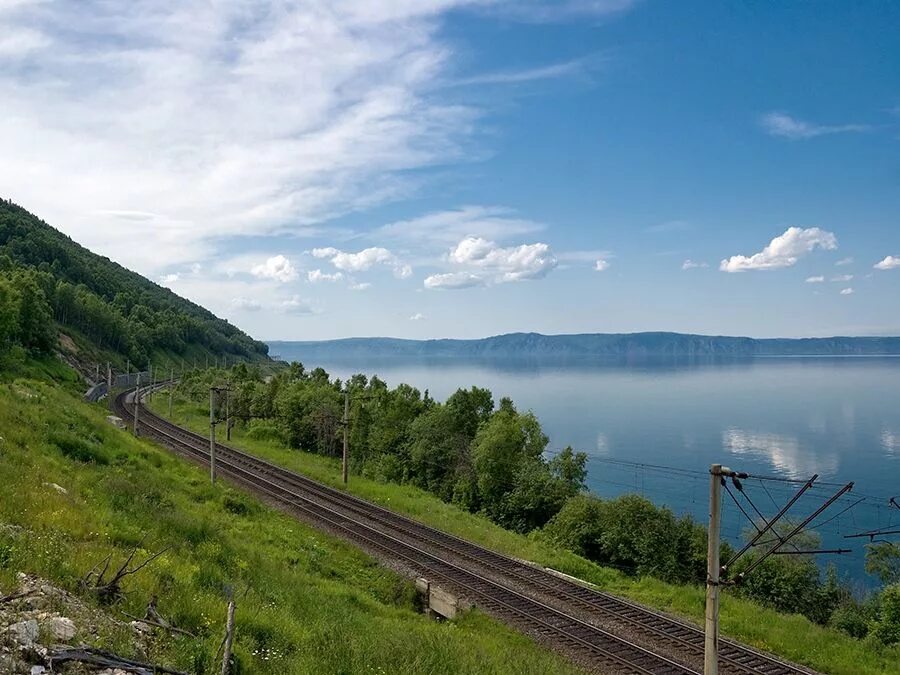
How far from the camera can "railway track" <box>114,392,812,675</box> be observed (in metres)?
19.0

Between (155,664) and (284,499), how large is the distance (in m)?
29.5

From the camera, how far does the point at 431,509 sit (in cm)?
3834

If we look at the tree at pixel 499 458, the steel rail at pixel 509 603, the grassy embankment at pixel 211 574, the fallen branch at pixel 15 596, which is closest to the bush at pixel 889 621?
the steel rail at pixel 509 603

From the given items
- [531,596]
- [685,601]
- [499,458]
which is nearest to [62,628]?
[531,596]

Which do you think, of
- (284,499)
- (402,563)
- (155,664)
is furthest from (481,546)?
(155,664)

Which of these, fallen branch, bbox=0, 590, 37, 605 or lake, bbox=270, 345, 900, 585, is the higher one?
fallen branch, bbox=0, 590, 37, 605

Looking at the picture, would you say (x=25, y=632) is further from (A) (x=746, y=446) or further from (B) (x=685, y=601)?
(A) (x=746, y=446)

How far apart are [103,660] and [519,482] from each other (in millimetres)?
35564

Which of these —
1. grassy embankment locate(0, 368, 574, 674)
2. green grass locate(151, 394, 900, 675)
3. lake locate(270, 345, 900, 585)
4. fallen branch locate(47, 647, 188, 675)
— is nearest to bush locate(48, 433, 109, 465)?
grassy embankment locate(0, 368, 574, 674)

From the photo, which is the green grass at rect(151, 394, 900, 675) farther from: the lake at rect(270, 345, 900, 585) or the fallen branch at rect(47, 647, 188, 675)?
the fallen branch at rect(47, 647, 188, 675)

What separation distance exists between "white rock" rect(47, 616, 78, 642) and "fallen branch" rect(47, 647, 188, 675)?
0.49 meters

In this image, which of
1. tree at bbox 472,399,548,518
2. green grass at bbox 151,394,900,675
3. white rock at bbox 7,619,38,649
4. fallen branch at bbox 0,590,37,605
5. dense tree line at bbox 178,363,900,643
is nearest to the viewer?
white rock at bbox 7,619,38,649

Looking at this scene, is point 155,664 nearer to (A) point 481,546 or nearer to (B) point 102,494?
(B) point 102,494

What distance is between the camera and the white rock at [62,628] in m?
8.47
